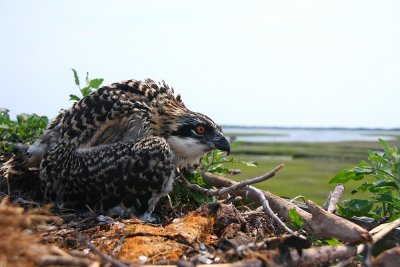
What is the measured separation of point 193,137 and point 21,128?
8.33 ft

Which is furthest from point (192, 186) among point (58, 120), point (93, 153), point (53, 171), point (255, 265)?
point (255, 265)

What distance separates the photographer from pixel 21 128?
6766mm

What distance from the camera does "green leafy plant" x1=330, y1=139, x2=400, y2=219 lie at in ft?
15.8

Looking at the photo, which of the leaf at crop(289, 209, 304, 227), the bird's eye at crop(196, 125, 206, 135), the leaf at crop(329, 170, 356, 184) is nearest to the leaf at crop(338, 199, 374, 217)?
the leaf at crop(329, 170, 356, 184)

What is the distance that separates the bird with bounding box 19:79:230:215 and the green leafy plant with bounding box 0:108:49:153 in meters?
0.51

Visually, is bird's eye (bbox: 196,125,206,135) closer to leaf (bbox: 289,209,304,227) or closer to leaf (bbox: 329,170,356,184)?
leaf (bbox: 329,170,356,184)

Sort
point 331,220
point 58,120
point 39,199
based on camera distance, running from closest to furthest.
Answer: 1. point 331,220
2. point 39,199
3. point 58,120

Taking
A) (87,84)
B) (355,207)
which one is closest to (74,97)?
(87,84)

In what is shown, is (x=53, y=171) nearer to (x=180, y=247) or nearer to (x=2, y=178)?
(x=2, y=178)

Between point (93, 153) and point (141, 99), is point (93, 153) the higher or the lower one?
the lower one

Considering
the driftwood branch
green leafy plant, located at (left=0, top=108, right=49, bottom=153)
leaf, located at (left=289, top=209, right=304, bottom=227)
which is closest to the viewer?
the driftwood branch

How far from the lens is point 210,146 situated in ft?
19.7

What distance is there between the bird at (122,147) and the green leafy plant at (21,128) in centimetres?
51

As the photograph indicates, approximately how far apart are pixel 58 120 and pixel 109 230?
8.48ft
